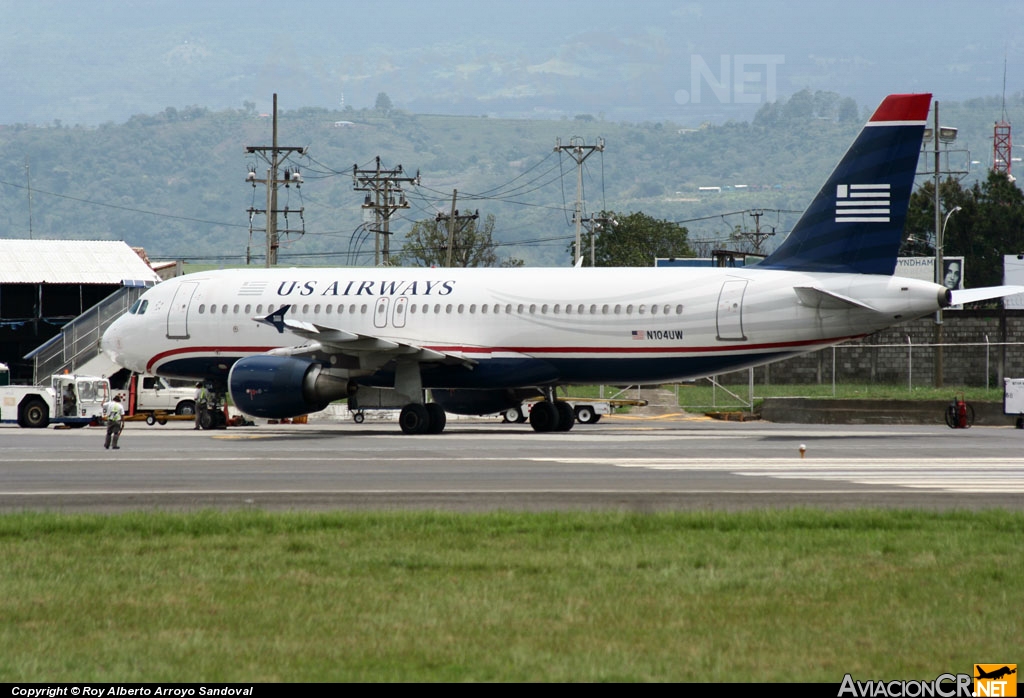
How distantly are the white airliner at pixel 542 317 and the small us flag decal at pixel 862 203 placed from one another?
0.10 ft

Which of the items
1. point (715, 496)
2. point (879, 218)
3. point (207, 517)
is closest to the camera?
point (207, 517)

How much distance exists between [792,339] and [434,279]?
29.7 feet

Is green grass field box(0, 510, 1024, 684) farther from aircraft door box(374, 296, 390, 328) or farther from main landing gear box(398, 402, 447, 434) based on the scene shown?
aircraft door box(374, 296, 390, 328)

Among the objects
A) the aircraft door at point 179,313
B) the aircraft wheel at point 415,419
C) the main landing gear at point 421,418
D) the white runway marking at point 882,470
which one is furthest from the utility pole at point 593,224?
the white runway marking at point 882,470

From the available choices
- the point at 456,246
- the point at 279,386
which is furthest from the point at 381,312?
the point at 456,246

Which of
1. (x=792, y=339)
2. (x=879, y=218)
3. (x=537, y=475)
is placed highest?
(x=879, y=218)

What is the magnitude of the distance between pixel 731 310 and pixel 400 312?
27.2 ft

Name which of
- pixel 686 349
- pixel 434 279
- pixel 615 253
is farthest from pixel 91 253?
pixel 615 253

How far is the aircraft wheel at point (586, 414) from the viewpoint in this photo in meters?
42.6

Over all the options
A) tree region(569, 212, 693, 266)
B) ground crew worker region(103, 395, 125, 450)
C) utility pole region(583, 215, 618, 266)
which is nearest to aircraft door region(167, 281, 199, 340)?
ground crew worker region(103, 395, 125, 450)

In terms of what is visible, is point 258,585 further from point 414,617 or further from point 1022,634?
point 1022,634

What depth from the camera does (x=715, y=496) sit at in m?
16.7

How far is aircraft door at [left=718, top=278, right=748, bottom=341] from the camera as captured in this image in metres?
29.9

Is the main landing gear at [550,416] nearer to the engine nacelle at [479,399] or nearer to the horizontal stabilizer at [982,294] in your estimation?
the engine nacelle at [479,399]
